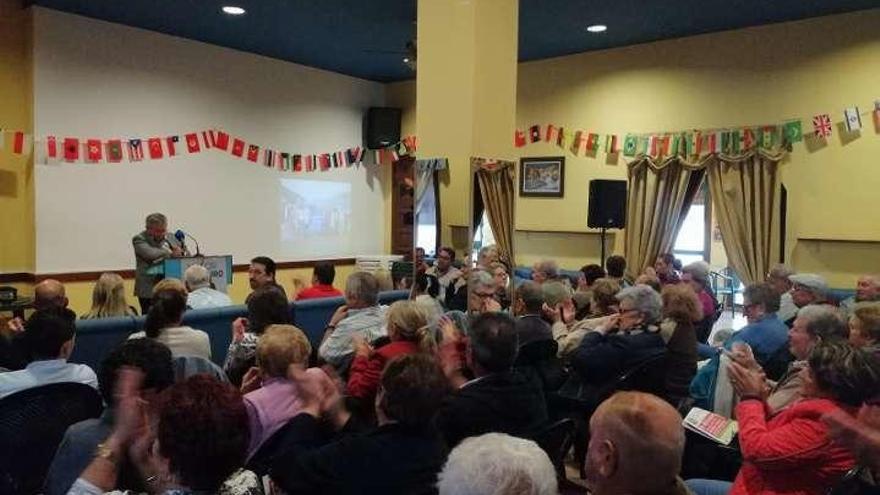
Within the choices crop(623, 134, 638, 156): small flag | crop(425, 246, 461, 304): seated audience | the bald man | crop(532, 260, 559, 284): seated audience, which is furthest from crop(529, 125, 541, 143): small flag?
the bald man

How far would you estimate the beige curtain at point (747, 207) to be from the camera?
6559mm

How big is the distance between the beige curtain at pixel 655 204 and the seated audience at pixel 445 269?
131 inches

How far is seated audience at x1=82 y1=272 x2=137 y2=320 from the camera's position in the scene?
4.22m

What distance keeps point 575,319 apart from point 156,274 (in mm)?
3674

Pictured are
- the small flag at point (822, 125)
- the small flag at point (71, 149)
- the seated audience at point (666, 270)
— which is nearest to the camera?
the seated audience at point (666, 270)

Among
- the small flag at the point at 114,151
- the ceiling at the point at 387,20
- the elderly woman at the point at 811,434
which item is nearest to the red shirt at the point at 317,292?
the ceiling at the point at 387,20

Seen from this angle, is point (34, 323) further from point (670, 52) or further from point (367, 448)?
point (670, 52)

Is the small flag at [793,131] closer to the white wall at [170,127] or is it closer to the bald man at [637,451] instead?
the white wall at [170,127]

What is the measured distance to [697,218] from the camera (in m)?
7.64

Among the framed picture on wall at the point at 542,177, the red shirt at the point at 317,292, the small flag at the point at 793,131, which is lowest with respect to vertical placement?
the red shirt at the point at 317,292

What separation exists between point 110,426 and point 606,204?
5865 millimetres

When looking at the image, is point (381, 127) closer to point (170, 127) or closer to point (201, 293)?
point (170, 127)

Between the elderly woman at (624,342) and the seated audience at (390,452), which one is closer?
the seated audience at (390,452)

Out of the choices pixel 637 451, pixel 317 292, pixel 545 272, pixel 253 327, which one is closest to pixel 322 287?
pixel 317 292
